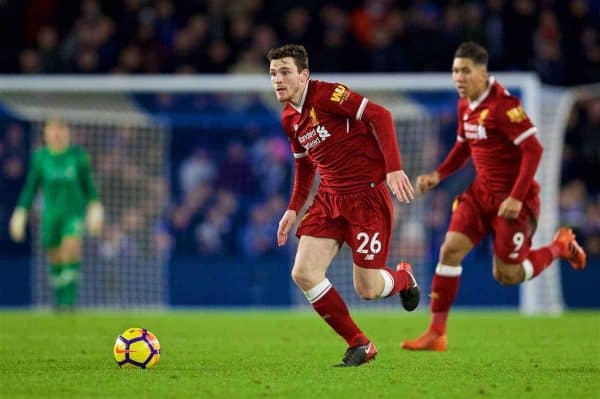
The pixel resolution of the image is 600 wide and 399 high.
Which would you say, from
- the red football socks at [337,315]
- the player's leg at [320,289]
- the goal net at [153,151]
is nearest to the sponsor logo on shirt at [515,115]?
the player's leg at [320,289]

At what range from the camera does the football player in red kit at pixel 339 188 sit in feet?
24.5

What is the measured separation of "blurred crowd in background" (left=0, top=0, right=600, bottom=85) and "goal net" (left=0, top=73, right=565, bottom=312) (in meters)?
1.59

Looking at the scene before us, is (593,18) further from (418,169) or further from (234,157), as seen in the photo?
(234,157)

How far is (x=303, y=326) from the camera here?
1224 cm

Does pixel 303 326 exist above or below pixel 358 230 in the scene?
below

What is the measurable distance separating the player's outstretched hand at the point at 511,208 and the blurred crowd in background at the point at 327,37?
9.42 meters

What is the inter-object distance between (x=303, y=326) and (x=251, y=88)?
4.14m

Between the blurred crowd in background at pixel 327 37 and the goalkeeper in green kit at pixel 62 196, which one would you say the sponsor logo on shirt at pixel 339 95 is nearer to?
the goalkeeper in green kit at pixel 62 196

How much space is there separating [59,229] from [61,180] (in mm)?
600

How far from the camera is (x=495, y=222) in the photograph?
912cm

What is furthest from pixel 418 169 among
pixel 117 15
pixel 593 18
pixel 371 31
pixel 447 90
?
pixel 117 15

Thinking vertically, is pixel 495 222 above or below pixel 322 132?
below

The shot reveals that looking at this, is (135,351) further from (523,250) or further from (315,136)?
(523,250)

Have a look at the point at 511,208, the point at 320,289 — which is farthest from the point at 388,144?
the point at 511,208
